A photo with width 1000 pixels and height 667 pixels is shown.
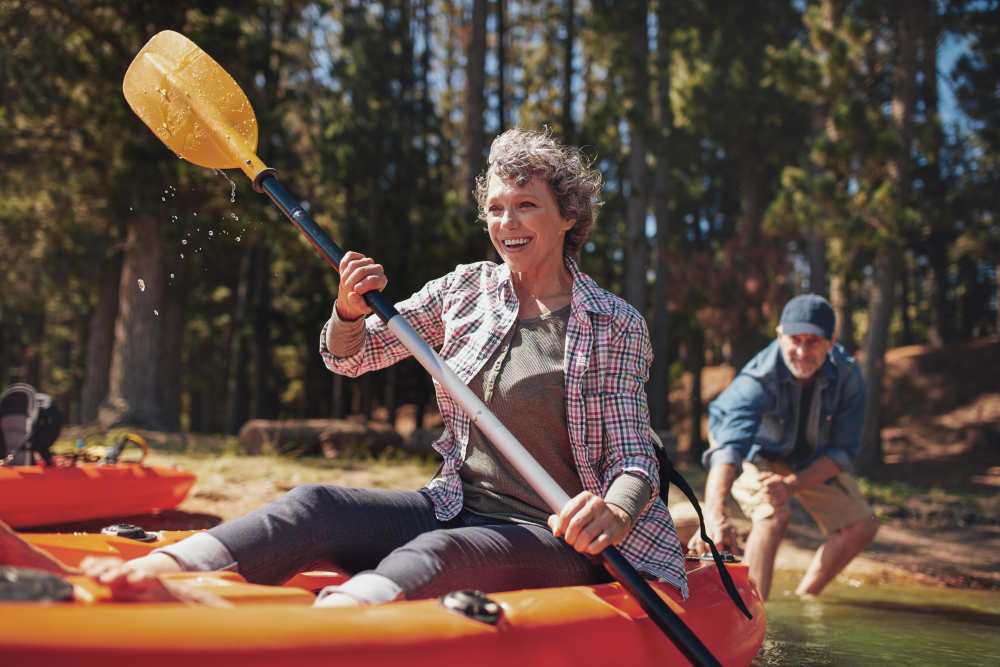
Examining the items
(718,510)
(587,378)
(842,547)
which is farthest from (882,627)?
(587,378)

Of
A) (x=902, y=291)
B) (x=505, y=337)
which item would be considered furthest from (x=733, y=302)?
(x=505, y=337)

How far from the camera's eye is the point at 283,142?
45.9 feet

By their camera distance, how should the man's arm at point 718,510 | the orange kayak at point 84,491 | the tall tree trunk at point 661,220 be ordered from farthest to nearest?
1. the tall tree trunk at point 661,220
2. the orange kayak at point 84,491
3. the man's arm at point 718,510

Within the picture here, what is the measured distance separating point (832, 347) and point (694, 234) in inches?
597

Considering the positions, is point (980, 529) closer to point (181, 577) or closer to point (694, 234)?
point (181, 577)

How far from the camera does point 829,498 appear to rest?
15.2 feet

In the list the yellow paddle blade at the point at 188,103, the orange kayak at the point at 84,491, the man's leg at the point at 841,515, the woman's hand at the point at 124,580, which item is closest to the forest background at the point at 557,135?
the orange kayak at the point at 84,491

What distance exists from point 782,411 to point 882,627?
43.7 inches

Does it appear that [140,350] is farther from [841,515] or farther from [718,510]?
[718,510]

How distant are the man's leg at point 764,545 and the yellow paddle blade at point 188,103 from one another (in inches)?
107

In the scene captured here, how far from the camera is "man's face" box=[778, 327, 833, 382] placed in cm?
431

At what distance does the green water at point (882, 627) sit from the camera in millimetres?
3779

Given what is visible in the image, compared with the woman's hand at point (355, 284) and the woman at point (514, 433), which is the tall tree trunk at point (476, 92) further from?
the woman's hand at point (355, 284)

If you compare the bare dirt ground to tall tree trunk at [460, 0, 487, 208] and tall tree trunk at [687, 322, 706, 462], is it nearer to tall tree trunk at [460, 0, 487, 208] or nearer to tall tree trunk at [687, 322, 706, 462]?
tall tree trunk at [687, 322, 706, 462]
